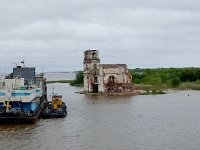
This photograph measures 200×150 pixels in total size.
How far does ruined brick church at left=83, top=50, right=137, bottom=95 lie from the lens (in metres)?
66.8

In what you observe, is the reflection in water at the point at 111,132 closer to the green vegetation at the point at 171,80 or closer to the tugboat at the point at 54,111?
the tugboat at the point at 54,111

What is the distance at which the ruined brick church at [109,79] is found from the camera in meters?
66.8

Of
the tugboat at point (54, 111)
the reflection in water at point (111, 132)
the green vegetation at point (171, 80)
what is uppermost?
the green vegetation at point (171, 80)

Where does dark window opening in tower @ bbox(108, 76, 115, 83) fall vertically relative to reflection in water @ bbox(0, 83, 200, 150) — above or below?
above

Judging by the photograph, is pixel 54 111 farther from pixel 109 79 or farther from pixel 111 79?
pixel 111 79

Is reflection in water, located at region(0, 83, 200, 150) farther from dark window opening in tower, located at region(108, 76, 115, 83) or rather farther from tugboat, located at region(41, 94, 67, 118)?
dark window opening in tower, located at region(108, 76, 115, 83)

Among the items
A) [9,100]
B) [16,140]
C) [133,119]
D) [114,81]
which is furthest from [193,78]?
[16,140]

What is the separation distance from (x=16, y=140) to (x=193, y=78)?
236 feet

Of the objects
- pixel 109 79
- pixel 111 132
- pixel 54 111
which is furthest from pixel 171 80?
pixel 111 132

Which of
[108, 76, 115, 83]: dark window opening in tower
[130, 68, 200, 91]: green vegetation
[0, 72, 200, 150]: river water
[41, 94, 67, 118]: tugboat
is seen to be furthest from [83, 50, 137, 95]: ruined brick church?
[41, 94, 67, 118]: tugboat

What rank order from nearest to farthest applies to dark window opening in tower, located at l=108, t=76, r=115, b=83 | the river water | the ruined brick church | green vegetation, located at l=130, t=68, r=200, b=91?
the river water
the ruined brick church
dark window opening in tower, located at l=108, t=76, r=115, b=83
green vegetation, located at l=130, t=68, r=200, b=91

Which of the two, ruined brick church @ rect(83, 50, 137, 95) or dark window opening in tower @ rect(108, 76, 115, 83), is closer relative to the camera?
ruined brick church @ rect(83, 50, 137, 95)

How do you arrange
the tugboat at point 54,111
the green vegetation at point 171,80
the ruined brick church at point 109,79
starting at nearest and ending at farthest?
the tugboat at point 54,111 → the ruined brick church at point 109,79 → the green vegetation at point 171,80

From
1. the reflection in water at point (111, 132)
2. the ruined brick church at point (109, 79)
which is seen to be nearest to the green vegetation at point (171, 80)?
the ruined brick church at point (109, 79)
